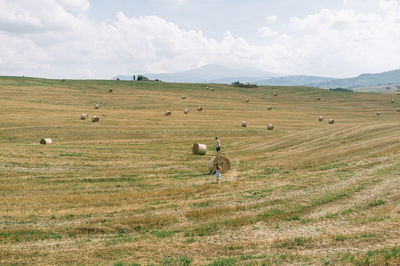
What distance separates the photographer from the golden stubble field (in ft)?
38.0

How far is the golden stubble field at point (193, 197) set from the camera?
11.6 m

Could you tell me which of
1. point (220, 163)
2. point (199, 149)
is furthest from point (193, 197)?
point (199, 149)

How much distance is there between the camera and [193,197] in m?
18.9

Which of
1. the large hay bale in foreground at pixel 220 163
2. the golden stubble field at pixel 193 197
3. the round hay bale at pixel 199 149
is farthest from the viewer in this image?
the round hay bale at pixel 199 149

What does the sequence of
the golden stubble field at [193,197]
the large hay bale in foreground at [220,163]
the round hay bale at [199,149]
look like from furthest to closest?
1. the round hay bale at [199,149]
2. the large hay bale in foreground at [220,163]
3. the golden stubble field at [193,197]

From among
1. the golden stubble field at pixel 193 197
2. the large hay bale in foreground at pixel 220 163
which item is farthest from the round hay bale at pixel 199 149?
the large hay bale in foreground at pixel 220 163

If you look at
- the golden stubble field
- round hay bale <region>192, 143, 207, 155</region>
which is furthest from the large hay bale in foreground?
round hay bale <region>192, 143, 207, 155</region>

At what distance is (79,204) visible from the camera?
1766 cm

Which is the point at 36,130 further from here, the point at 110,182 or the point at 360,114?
the point at 360,114

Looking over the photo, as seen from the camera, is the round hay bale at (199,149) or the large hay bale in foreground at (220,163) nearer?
the large hay bale in foreground at (220,163)

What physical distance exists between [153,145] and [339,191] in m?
24.0

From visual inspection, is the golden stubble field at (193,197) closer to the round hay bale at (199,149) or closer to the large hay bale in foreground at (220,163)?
the large hay bale in foreground at (220,163)

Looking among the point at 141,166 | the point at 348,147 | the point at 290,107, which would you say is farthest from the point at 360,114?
the point at 141,166

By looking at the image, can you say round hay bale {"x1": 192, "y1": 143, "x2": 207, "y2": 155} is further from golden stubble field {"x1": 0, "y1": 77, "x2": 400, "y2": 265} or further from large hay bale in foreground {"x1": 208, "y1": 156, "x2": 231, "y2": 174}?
large hay bale in foreground {"x1": 208, "y1": 156, "x2": 231, "y2": 174}
